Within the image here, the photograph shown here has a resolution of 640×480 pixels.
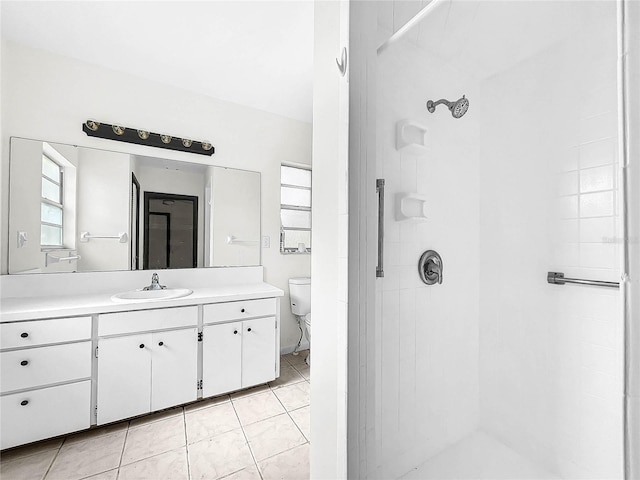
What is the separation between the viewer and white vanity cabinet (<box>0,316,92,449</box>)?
1.47 meters

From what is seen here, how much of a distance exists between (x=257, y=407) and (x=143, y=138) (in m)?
2.15

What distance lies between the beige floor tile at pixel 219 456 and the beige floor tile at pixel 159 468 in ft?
0.14

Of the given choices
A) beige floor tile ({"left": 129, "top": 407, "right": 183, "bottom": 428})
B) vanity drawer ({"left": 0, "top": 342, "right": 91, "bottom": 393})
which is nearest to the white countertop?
vanity drawer ({"left": 0, "top": 342, "right": 91, "bottom": 393})

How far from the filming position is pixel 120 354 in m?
1.71

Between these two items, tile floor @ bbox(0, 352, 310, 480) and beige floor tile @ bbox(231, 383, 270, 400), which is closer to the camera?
tile floor @ bbox(0, 352, 310, 480)

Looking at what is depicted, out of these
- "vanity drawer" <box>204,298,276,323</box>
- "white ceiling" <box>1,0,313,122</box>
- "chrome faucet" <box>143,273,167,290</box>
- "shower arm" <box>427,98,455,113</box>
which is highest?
"white ceiling" <box>1,0,313,122</box>

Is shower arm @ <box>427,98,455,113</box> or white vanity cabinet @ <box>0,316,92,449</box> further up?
shower arm @ <box>427,98,455,113</box>

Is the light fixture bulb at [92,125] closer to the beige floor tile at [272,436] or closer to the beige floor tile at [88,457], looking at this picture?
the beige floor tile at [88,457]

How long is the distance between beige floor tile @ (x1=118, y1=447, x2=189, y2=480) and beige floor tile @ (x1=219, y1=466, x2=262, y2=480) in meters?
0.22

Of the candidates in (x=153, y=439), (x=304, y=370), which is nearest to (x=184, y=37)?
(x=153, y=439)

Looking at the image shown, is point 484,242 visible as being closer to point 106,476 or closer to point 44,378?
point 106,476

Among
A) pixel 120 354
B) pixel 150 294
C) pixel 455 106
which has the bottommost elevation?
pixel 120 354

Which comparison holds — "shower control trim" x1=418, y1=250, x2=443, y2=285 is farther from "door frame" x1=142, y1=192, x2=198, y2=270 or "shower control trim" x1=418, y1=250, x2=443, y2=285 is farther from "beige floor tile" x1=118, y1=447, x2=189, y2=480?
"door frame" x1=142, y1=192, x2=198, y2=270

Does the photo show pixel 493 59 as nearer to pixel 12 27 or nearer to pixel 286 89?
pixel 286 89
